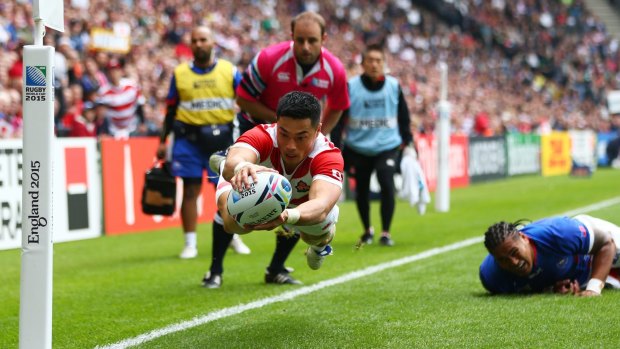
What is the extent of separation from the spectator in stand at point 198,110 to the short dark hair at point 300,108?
4618mm

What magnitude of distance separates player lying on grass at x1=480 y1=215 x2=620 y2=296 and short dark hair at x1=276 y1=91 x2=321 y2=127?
74.4 inches

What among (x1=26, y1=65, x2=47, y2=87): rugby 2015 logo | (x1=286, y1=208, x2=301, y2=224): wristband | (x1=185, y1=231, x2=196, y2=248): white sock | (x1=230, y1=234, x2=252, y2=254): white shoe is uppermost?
(x1=26, y1=65, x2=47, y2=87): rugby 2015 logo

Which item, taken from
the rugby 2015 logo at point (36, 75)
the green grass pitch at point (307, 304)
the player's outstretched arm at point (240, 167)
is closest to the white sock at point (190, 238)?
the green grass pitch at point (307, 304)

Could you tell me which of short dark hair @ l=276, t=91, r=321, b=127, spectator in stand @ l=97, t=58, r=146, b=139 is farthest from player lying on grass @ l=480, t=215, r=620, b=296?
spectator in stand @ l=97, t=58, r=146, b=139

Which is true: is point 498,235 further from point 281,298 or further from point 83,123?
point 83,123

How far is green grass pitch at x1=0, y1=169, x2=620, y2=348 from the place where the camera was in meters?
5.77

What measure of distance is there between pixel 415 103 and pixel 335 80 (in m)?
21.8

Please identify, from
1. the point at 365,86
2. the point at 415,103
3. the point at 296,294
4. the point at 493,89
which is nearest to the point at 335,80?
the point at 296,294

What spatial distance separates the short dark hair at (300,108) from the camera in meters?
5.50

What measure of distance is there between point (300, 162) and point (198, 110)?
177 inches

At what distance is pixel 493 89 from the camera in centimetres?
4069

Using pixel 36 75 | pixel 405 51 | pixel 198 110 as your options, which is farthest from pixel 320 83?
pixel 405 51

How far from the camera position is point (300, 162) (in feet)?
19.1

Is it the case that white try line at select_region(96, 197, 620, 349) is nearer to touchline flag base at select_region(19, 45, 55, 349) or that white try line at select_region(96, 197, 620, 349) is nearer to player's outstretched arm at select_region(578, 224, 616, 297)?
touchline flag base at select_region(19, 45, 55, 349)
